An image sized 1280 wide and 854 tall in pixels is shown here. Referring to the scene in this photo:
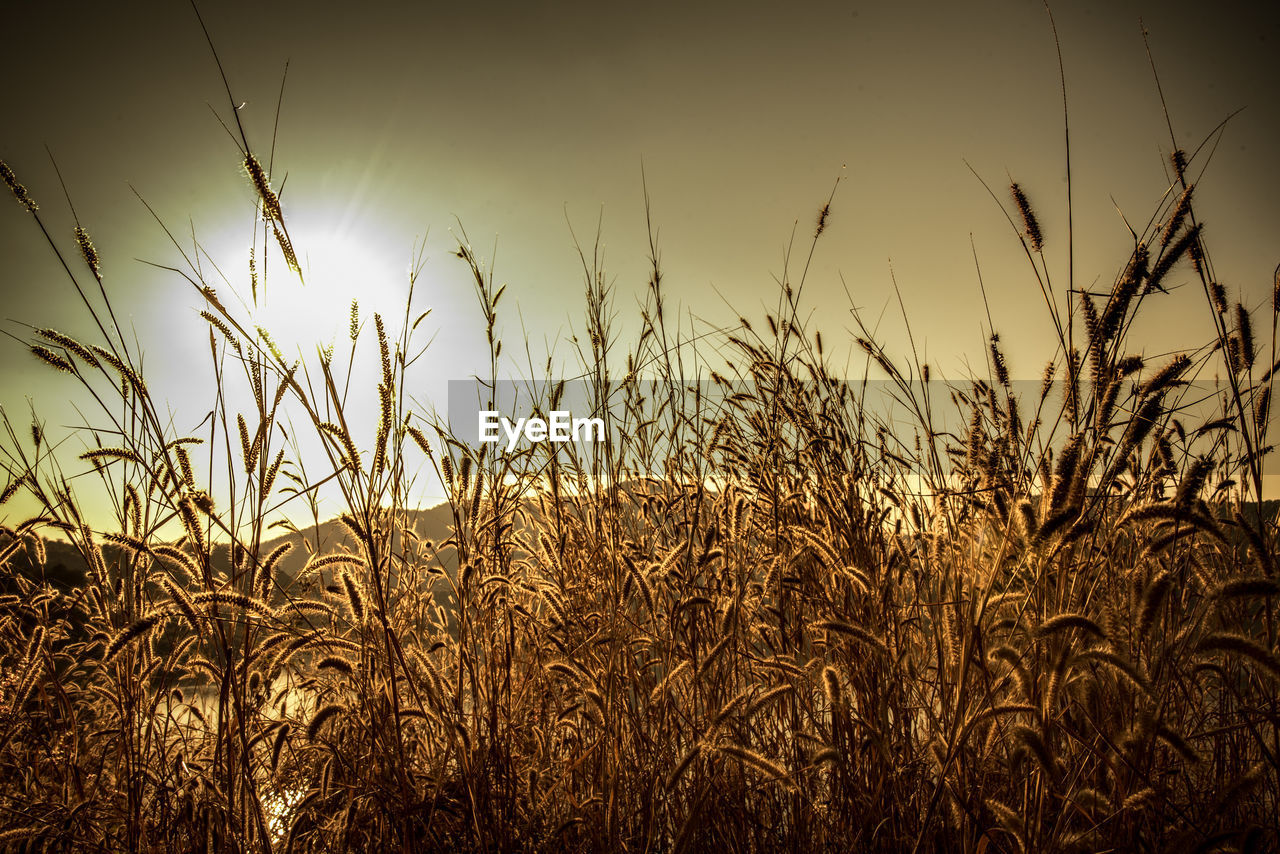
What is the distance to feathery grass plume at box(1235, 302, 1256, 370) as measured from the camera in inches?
68.0

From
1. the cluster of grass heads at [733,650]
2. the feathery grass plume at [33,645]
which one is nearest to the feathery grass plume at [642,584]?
the cluster of grass heads at [733,650]

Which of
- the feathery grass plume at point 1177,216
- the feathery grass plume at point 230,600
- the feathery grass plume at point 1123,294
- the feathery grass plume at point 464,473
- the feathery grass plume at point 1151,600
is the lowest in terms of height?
the feathery grass plume at point 1151,600

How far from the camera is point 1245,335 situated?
173 centimetres

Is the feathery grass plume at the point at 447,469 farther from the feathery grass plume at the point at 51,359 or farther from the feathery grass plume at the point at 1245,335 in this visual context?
the feathery grass plume at the point at 1245,335

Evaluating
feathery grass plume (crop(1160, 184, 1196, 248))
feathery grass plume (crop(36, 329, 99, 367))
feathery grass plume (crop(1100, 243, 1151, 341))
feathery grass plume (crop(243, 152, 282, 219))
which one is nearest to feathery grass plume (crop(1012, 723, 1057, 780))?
feathery grass plume (crop(1100, 243, 1151, 341))

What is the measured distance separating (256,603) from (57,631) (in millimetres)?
2006

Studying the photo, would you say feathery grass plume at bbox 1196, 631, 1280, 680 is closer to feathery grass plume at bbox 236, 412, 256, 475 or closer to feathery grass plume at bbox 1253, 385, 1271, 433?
feathery grass plume at bbox 1253, 385, 1271, 433

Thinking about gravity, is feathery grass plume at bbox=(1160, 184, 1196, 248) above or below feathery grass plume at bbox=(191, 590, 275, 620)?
above

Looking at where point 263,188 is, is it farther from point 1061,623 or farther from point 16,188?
point 1061,623

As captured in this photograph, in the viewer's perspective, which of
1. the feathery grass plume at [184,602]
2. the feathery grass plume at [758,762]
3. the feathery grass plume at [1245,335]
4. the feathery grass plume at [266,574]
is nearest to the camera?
the feathery grass plume at [758,762]

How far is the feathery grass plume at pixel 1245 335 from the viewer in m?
1.73

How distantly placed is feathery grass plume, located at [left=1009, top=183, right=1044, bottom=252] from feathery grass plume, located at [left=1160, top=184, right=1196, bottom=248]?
229 mm

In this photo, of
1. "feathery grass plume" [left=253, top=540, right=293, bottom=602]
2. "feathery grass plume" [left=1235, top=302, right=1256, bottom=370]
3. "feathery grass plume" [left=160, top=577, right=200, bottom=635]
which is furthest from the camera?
"feathery grass plume" [left=1235, top=302, right=1256, bottom=370]

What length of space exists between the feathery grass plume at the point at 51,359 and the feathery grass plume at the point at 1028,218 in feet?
8.12
